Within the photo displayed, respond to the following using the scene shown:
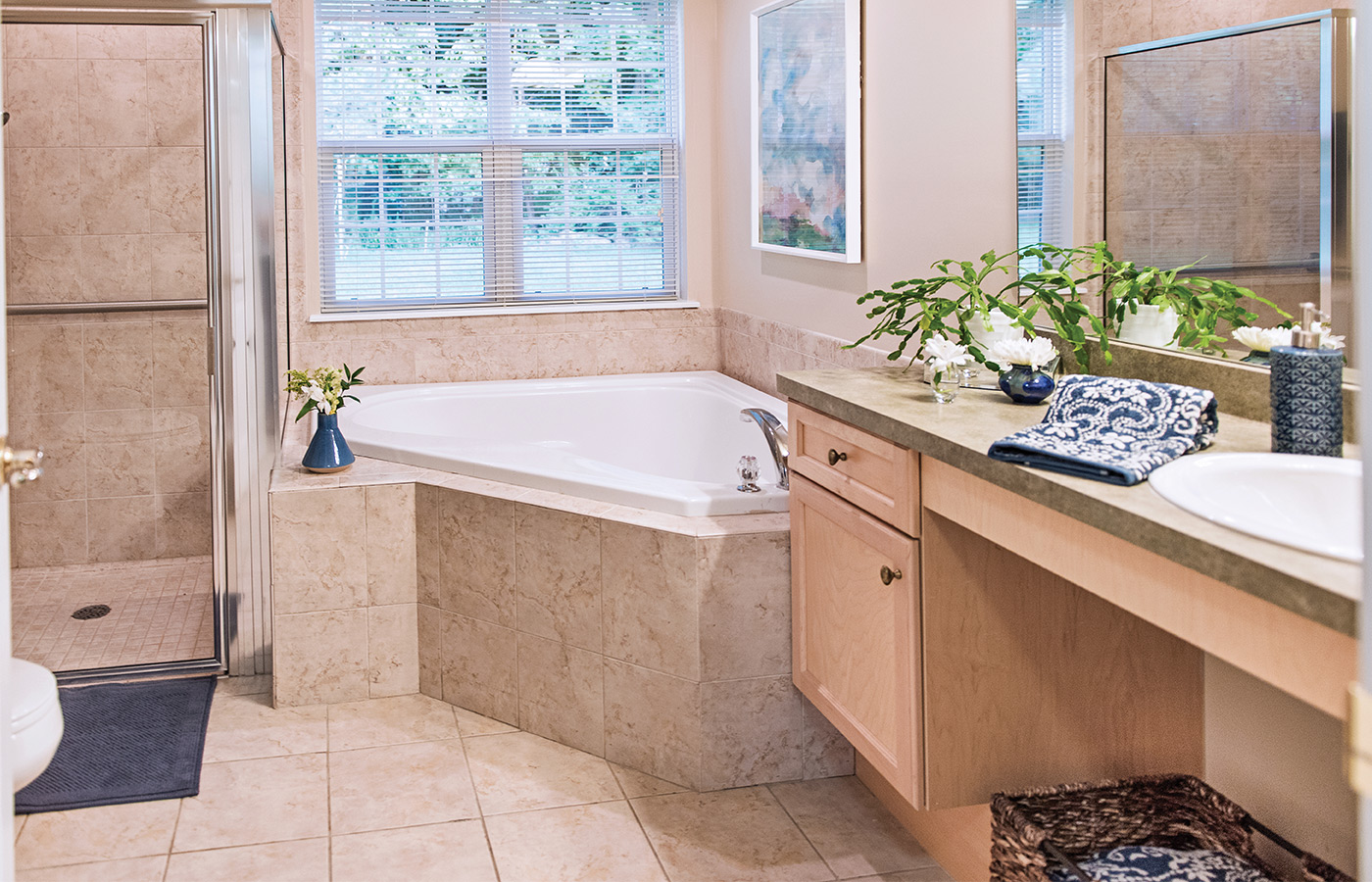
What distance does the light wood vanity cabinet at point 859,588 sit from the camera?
6.58 feet

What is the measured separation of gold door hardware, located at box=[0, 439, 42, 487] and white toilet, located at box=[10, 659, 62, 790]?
821mm

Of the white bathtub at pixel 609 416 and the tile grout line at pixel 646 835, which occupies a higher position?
the white bathtub at pixel 609 416

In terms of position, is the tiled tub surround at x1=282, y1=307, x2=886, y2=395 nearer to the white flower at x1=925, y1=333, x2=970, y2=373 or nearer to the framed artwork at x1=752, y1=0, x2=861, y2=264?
the framed artwork at x1=752, y1=0, x2=861, y2=264

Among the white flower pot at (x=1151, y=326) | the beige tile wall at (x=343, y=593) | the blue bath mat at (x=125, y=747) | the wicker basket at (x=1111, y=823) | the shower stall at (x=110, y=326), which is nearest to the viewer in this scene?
the wicker basket at (x=1111, y=823)

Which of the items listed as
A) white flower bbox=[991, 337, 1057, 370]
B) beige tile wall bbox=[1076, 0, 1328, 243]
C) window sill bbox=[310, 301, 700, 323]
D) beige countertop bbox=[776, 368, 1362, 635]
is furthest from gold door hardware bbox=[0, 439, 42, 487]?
window sill bbox=[310, 301, 700, 323]

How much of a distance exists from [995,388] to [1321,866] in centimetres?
96

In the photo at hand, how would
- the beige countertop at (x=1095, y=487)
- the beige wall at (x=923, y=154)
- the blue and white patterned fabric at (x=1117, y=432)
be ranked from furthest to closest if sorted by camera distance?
the beige wall at (x=923, y=154)
the blue and white patterned fabric at (x=1117, y=432)
the beige countertop at (x=1095, y=487)

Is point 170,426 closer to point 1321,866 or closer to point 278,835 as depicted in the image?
point 278,835

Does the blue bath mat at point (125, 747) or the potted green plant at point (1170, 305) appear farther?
the blue bath mat at point (125, 747)

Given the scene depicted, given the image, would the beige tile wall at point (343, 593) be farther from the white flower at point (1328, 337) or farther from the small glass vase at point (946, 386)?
the white flower at point (1328, 337)

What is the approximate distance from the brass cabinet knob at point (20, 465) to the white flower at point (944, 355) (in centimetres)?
142

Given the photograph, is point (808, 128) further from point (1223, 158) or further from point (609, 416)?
point (1223, 158)

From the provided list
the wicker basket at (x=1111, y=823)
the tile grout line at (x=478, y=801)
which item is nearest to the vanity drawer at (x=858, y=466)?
the wicker basket at (x=1111, y=823)

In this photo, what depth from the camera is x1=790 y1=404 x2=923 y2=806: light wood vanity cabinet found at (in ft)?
6.58
